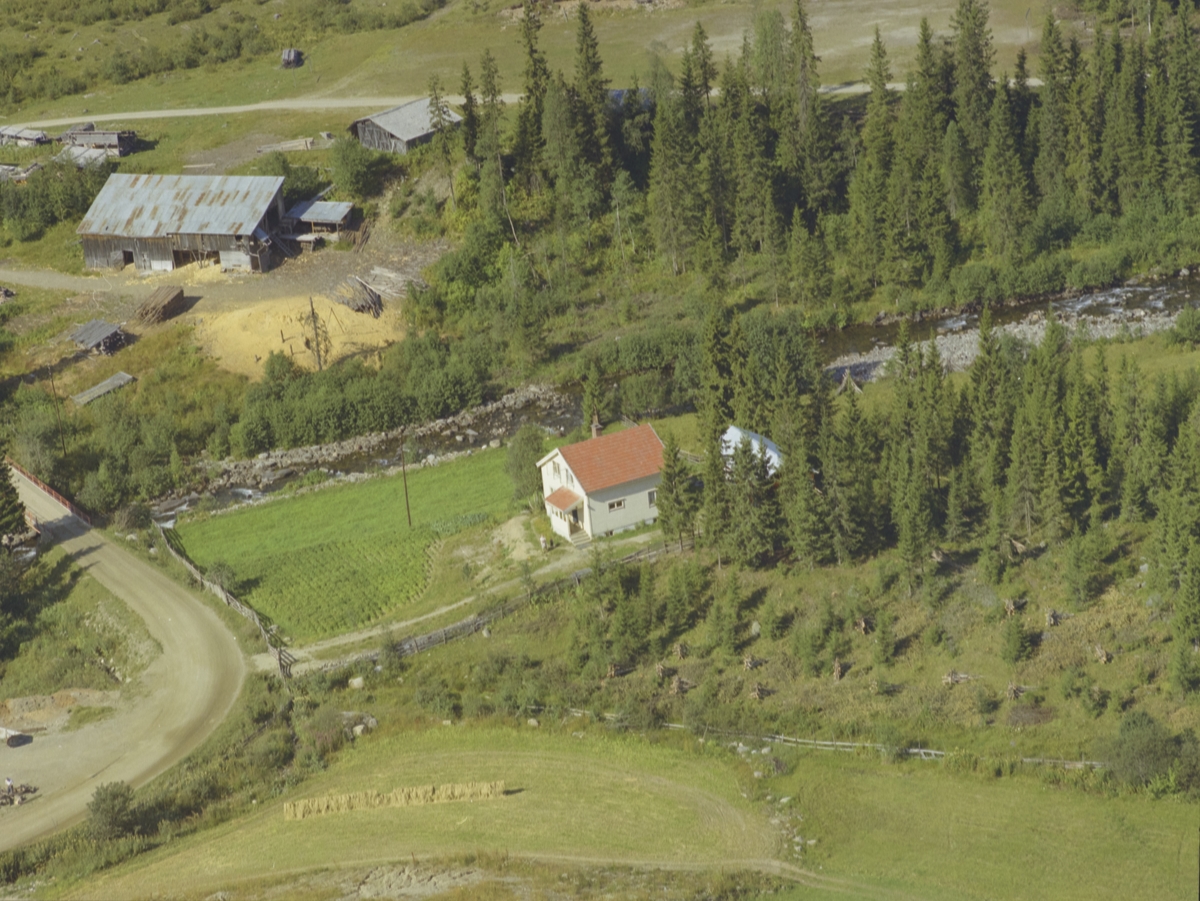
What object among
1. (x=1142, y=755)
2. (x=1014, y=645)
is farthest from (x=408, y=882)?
(x=1142, y=755)

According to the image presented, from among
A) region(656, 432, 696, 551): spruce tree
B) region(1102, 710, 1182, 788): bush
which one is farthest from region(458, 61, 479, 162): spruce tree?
region(1102, 710, 1182, 788): bush

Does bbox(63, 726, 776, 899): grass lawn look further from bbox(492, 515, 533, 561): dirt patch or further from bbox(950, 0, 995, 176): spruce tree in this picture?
bbox(950, 0, 995, 176): spruce tree

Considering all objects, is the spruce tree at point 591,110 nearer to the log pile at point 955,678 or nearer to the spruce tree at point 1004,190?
the spruce tree at point 1004,190

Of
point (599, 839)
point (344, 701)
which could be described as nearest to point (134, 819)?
point (344, 701)

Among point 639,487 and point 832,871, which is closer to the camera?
point 832,871

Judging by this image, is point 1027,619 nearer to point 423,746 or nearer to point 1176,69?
point 423,746

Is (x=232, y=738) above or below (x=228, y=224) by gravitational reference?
below
